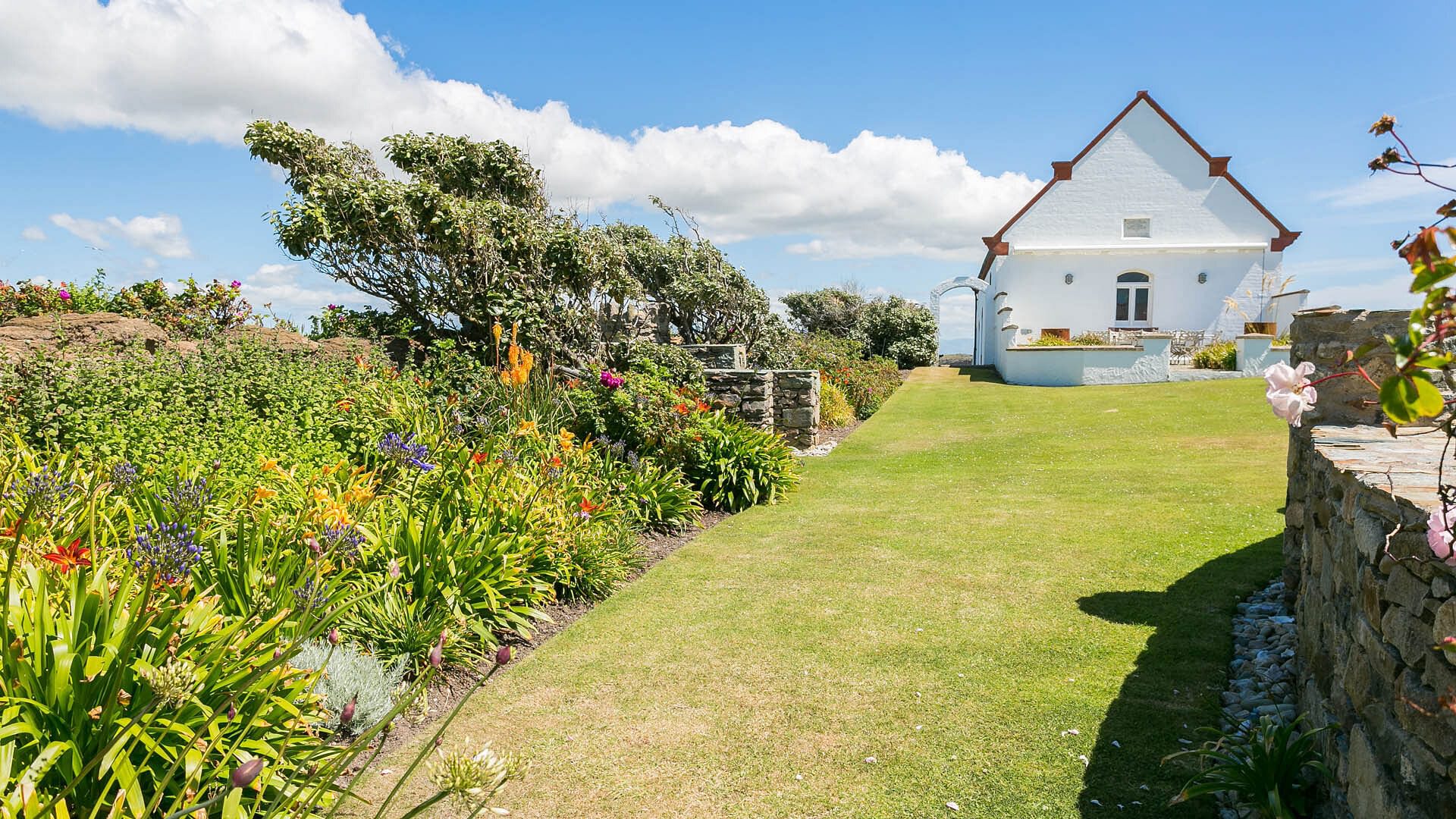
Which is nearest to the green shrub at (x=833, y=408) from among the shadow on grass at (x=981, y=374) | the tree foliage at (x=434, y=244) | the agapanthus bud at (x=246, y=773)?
the tree foliage at (x=434, y=244)

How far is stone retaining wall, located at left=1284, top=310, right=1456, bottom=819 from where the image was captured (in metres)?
2.08

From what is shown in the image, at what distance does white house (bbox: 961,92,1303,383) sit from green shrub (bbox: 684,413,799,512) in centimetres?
1696

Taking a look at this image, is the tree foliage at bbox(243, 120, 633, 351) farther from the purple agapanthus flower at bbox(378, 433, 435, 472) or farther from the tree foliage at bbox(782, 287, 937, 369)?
the tree foliage at bbox(782, 287, 937, 369)

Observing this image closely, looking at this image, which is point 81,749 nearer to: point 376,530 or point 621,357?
point 376,530

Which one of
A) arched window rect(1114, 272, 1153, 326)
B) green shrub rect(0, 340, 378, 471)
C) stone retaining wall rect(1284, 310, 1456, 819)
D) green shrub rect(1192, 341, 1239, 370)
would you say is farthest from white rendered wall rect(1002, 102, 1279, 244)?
stone retaining wall rect(1284, 310, 1456, 819)

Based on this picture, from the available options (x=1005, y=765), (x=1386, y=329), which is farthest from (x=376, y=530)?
(x=1386, y=329)

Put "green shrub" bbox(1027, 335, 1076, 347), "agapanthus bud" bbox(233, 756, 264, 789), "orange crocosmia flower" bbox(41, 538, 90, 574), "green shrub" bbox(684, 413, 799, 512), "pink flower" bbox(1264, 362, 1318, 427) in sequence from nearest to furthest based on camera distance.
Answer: "agapanthus bud" bbox(233, 756, 264, 789)
"pink flower" bbox(1264, 362, 1318, 427)
"orange crocosmia flower" bbox(41, 538, 90, 574)
"green shrub" bbox(684, 413, 799, 512)
"green shrub" bbox(1027, 335, 1076, 347)

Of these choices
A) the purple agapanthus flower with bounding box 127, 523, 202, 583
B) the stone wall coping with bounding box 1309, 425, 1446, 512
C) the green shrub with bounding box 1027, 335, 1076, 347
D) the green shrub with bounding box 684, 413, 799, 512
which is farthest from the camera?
the green shrub with bounding box 1027, 335, 1076, 347

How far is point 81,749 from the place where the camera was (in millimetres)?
2576

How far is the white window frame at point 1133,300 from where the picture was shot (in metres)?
25.4

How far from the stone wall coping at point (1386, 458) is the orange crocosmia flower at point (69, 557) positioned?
414cm

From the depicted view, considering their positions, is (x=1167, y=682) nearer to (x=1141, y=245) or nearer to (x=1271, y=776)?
(x=1271, y=776)

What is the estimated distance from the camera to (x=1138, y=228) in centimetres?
2567

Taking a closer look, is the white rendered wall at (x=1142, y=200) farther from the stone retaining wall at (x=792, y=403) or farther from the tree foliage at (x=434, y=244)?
the tree foliage at (x=434, y=244)
